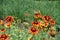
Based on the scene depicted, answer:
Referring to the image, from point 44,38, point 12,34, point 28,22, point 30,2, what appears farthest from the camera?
point 30,2

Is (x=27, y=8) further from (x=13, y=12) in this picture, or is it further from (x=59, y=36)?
(x=59, y=36)

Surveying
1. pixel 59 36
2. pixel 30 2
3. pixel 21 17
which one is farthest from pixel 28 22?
pixel 59 36

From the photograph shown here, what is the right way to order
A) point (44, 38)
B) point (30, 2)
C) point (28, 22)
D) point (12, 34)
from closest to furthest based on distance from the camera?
point (44, 38), point (12, 34), point (28, 22), point (30, 2)

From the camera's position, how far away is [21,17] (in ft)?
16.0

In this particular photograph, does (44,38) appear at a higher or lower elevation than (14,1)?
lower

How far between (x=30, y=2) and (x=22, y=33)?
138 centimetres

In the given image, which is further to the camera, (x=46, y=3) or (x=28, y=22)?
(x=46, y=3)

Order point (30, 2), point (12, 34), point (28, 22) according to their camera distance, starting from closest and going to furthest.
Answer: point (12, 34) < point (28, 22) < point (30, 2)

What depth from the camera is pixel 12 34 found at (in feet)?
13.1

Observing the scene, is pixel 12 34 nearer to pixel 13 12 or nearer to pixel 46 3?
pixel 13 12

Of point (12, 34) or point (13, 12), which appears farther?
point (13, 12)

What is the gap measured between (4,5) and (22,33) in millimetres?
1304

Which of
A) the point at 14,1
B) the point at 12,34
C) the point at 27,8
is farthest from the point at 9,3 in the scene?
the point at 12,34

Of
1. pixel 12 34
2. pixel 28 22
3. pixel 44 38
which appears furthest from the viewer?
pixel 28 22
